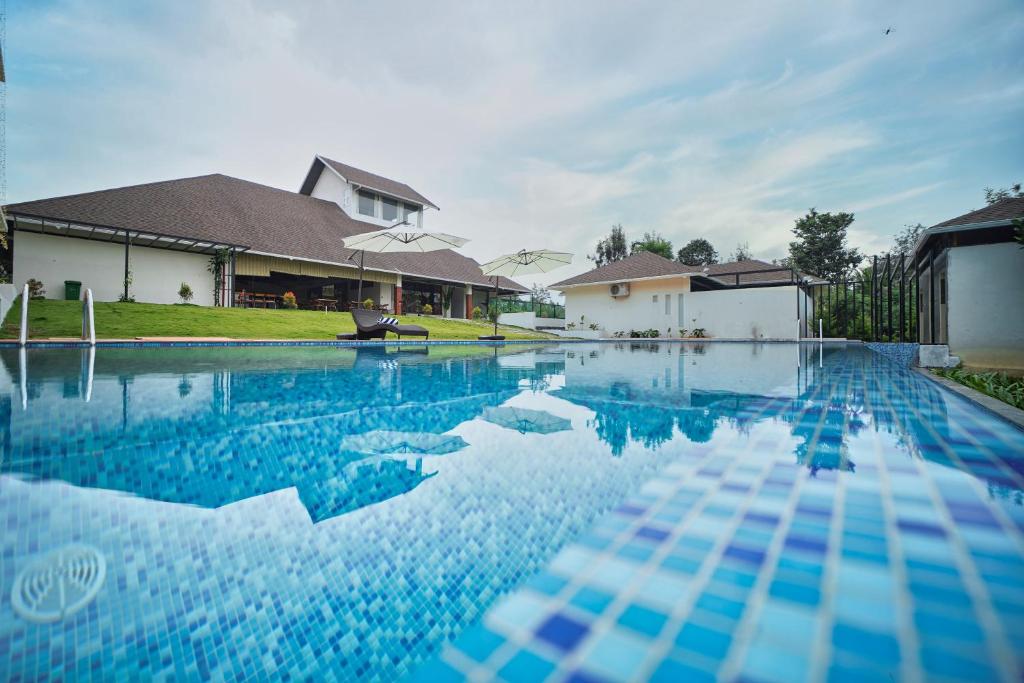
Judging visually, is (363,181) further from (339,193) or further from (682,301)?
(682,301)

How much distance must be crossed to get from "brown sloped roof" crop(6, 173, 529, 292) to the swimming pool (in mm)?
15388

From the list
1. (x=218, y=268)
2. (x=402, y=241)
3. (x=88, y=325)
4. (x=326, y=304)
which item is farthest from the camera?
(x=326, y=304)

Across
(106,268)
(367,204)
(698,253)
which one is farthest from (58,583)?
(698,253)

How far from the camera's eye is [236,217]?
18.5 metres

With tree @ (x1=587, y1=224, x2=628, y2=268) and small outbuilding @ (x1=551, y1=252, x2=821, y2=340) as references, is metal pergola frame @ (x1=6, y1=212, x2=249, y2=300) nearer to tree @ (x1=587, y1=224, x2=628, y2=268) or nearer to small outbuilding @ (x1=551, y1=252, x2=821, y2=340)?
small outbuilding @ (x1=551, y1=252, x2=821, y2=340)

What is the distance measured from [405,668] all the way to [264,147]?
2362 cm

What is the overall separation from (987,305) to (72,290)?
23118 mm

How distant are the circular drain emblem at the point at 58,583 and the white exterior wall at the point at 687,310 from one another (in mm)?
21983

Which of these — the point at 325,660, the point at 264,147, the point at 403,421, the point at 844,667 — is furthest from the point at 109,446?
the point at 264,147

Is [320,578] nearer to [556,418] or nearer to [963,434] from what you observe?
[556,418]

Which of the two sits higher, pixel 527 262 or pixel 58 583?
pixel 527 262

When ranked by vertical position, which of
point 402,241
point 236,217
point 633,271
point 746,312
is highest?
point 236,217

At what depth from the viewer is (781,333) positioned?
63.4 ft

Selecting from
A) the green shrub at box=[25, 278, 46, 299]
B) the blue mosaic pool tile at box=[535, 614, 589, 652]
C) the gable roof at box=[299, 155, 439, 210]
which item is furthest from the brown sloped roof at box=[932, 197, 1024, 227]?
the gable roof at box=[299, 155, 439, 210]
